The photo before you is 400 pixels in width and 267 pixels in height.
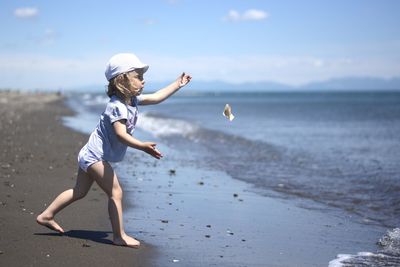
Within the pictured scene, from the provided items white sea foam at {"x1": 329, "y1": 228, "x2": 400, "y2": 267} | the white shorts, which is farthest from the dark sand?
white sea foam at {"x1": 329, "y1": 228, "x2": 400, "y2": 267}

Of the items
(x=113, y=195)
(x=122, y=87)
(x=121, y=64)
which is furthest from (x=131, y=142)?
(x=121, y=64)

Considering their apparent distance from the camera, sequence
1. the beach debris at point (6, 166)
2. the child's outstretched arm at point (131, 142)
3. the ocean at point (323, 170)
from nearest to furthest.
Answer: the child's outstretched arm at point (131, 142), the ocean at point (323, 170), the beach debris at point (6, 166)

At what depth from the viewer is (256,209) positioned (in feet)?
22.4

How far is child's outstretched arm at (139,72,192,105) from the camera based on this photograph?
5.08 meters

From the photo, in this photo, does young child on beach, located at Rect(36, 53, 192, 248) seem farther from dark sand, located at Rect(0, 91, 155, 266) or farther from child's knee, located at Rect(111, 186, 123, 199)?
dark sand, located at Rect(0, 91, 155, 266)

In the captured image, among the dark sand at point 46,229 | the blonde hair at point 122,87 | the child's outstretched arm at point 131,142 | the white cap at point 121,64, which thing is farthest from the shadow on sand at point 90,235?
the white cap at point 121,64

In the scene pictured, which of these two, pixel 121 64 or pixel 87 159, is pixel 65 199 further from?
pixel 121 64

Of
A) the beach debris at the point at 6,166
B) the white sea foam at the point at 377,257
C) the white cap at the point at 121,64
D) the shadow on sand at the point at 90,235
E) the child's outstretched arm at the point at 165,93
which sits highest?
the white cap at the point at 121,64

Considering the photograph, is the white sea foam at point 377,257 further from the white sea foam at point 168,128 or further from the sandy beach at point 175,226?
the white sea foam at point 168,128

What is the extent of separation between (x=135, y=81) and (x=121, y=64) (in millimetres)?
207

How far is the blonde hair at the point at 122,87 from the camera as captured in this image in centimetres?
474

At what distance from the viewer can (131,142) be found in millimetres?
4492

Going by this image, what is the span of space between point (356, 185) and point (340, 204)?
1.87 metres

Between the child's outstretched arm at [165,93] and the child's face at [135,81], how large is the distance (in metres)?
0.20
